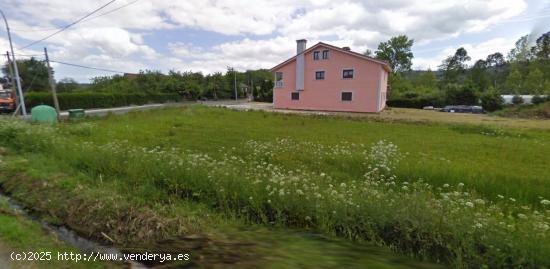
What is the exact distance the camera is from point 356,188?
454 centimetres

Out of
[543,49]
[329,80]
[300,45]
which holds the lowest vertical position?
[329,80]

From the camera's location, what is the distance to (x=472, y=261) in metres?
2.86

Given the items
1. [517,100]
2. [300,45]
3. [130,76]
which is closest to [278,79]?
[300,45]

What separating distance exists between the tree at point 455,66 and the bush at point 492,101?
3543 centimetres

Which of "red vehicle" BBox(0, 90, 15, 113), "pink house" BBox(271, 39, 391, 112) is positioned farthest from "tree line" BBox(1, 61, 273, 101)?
"pink house" BBox(271, 39, 391, 112)

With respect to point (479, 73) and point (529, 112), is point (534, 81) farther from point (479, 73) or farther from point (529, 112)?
point (479, 73)

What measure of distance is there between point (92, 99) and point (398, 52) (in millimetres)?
57869

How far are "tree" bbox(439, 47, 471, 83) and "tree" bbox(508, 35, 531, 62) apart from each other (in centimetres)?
1361

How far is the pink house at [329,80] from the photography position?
103 feet

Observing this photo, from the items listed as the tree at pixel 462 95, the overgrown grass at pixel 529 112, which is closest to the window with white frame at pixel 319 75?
the overgrown grass at pixel 529 112

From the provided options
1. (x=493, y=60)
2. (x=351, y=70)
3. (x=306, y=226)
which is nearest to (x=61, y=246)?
(x=306, y=226)

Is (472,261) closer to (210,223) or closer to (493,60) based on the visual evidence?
(210,223)

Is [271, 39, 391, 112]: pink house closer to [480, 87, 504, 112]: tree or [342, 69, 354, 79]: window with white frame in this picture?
Answer: [342, 69, 354, 79]: window with white frame

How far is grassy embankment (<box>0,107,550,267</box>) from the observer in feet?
9.99
